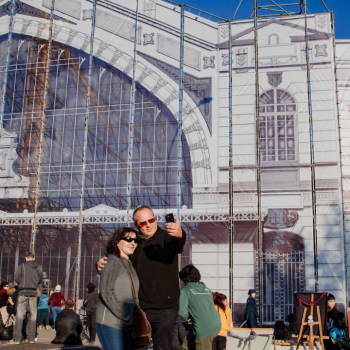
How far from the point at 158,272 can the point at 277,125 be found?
930cm

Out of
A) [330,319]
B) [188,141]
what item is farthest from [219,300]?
[188,141]

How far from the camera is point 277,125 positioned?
1158cm

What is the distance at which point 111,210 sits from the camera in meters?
11.6

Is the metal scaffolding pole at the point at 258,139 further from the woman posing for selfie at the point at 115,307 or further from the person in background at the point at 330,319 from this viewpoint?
the woman posing for selfie at the point at 115,307

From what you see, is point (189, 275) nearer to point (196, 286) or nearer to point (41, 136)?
point (196, 286)

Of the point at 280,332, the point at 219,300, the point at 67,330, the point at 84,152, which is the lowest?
the point at 280,332

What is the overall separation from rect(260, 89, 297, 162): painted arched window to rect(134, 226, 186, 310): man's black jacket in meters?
8.85

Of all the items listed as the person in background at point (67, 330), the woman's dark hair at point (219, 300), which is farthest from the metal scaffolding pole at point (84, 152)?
the woman's dark hair at point (219, 300)

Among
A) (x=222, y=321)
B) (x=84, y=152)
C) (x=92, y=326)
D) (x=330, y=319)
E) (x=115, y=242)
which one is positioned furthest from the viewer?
(x=84, y=152)

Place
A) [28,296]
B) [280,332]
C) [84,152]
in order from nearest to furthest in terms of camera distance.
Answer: [28,296] → [280,332] → [84,152]

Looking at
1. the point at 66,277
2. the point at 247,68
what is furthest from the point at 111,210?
the point at 247,68

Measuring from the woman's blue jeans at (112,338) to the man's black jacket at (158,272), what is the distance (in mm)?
309

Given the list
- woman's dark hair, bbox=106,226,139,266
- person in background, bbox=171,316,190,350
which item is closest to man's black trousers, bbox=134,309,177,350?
woman's dark hair, bbox=106,226,139,266

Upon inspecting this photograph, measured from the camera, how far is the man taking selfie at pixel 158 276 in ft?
9.30
